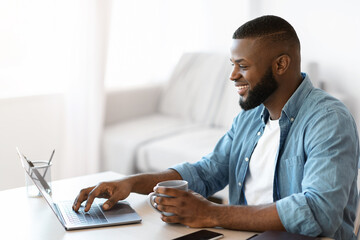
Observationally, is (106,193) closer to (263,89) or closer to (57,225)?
(57,225)

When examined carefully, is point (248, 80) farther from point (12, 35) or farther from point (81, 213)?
point (12, 35)

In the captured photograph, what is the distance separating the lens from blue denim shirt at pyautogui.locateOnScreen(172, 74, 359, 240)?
1238 millimetres

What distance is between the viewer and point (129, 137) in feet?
10.4

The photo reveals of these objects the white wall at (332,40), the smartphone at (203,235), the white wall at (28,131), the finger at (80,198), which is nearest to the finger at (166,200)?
the smartphone at (203,235)

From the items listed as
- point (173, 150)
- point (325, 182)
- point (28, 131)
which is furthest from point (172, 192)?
point (28, 131)

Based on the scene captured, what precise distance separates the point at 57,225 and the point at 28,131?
6.26ft

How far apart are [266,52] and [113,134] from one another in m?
1.93

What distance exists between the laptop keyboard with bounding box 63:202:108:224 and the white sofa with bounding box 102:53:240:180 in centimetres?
148

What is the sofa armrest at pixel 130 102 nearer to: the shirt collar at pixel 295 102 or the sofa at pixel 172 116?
the sofa at pixel 172 116

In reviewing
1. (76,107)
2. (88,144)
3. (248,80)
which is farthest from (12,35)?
(248,80)

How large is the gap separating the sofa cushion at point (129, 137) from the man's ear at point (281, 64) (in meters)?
1.70

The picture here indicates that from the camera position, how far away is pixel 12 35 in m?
3.07

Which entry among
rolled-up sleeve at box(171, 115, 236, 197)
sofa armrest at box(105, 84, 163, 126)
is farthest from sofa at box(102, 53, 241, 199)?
rolled-up sleeve at box(171, 115, 236, 197)

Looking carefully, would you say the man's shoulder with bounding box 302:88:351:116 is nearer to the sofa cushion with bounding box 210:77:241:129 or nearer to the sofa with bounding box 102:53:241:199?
the sofa with bounding box 102:53:241:199
